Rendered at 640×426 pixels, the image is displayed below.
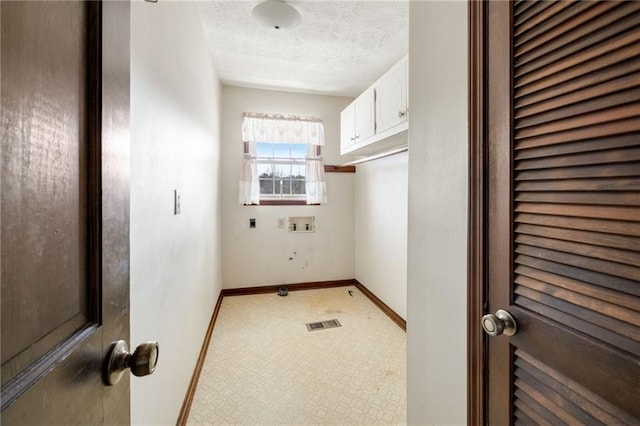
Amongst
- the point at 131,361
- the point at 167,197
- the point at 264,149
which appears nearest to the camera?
the point at 131,361

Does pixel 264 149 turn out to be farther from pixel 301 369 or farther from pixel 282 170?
pixel 301 369

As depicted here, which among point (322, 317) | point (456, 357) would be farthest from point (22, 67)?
point (322, 317)

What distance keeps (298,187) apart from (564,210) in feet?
10.3

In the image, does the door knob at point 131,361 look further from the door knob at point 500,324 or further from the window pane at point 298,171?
the window pane at point 298,171

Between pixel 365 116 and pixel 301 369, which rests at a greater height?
pixel 365 116

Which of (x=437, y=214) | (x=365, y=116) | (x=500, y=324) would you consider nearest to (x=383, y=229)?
(x=365, y=116)

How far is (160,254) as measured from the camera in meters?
1.20

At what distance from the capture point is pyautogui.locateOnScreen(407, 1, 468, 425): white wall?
975 mm

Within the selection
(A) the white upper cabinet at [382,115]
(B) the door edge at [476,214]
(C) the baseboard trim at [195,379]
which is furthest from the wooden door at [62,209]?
(A) the white upper cabinet at [382,115]

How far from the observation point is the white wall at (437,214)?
0.97 metres

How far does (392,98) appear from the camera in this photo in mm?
2100

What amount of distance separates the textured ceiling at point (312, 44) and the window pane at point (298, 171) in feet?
3.18

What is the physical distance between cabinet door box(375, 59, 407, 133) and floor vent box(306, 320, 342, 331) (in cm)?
184

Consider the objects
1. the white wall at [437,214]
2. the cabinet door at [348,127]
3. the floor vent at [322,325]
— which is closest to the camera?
the white wall at [437,214]
